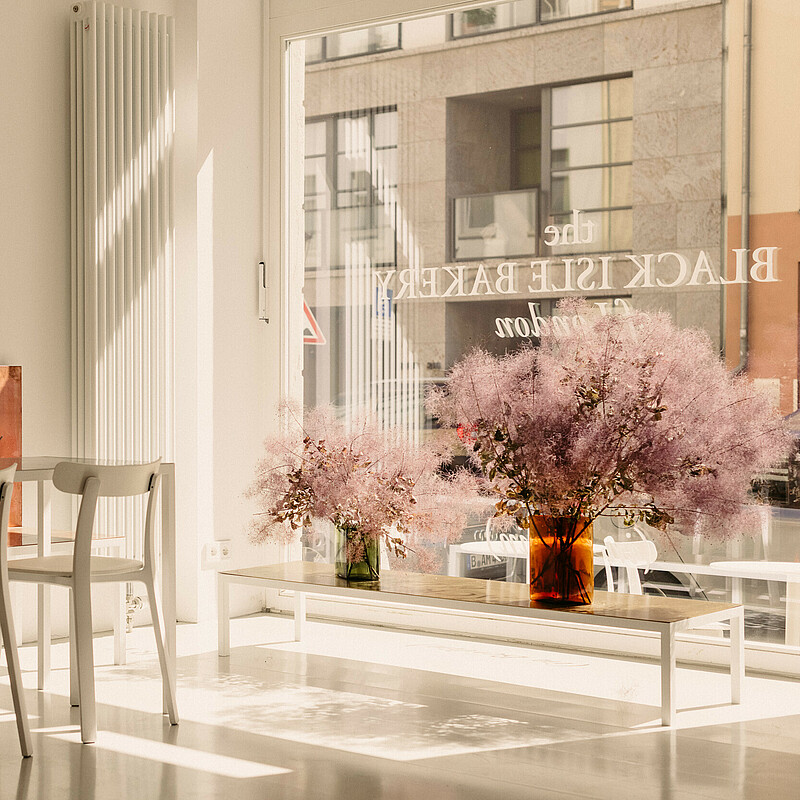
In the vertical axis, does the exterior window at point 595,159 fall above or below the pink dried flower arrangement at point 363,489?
above

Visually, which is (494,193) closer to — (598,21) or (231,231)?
(598,21)

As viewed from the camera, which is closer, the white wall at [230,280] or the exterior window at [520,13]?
the exterior window at [520,13]

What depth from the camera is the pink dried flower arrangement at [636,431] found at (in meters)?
3.91

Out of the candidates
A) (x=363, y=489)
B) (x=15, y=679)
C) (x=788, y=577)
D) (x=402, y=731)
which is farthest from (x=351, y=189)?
(x=15, y=679)

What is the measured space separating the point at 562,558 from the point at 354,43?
3087 mm

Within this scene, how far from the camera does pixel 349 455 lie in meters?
4.66

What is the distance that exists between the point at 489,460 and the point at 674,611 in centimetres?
83

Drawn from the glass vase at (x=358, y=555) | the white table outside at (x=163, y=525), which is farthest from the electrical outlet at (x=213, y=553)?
the white table outside at (x=163, y=525)

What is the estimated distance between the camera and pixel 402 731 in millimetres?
3850

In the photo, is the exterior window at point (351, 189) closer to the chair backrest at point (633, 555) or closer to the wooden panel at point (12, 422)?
the wooden panel at point (12, 422)

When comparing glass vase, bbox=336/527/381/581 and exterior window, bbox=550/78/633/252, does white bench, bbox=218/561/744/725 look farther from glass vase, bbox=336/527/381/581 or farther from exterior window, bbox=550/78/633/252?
exterior window, bbox=550/78/633/252

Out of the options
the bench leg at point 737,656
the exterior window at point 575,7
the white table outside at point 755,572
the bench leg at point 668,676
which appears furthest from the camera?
the exterior window at point 575,7

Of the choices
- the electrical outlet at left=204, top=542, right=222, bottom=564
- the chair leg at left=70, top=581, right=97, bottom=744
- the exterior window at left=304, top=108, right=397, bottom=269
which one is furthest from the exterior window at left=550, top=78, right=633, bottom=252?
the chair leg at left=70, top=581, right=97, bottom=744

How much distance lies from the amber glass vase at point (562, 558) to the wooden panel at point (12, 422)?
2381 millimetres
